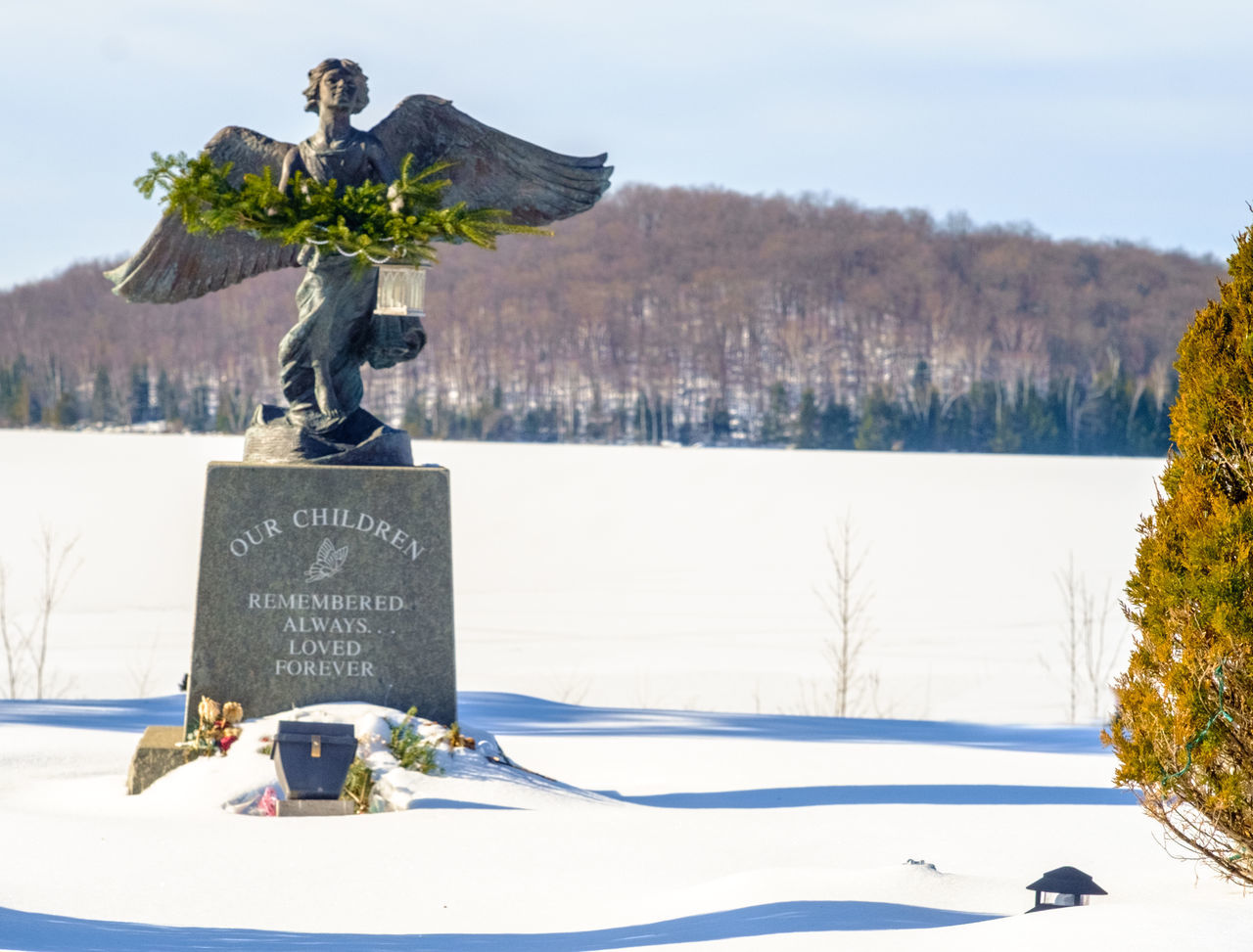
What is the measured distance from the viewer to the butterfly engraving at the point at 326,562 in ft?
26.3

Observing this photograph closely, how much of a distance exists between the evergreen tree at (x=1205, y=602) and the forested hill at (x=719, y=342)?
56.0m

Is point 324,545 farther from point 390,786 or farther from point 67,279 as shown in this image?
point 67,279

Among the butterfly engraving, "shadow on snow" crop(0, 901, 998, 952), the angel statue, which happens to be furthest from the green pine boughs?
"shadow on snow" crop(0, 901, 998, 952)

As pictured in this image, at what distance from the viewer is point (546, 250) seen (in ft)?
280

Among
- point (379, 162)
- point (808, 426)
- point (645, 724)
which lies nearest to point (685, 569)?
point (645, 724)

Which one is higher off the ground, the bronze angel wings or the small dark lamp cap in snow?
the bronze angel wings

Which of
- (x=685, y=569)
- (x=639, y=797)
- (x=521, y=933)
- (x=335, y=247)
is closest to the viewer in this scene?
(x=521, y=933)

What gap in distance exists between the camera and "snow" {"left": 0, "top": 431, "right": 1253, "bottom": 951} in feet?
17.3

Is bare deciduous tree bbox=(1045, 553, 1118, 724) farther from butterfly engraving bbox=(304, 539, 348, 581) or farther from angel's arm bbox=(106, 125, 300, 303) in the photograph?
angel's arm bbox=(106, 125, 300, 303)

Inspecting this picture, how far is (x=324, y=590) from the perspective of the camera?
316 inches

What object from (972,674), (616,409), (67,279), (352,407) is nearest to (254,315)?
(67,279)

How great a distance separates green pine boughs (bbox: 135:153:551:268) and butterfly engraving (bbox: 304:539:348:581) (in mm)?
1446

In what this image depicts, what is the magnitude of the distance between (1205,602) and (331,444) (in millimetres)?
4729

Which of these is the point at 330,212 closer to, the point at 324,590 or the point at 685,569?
the point at 324,590
